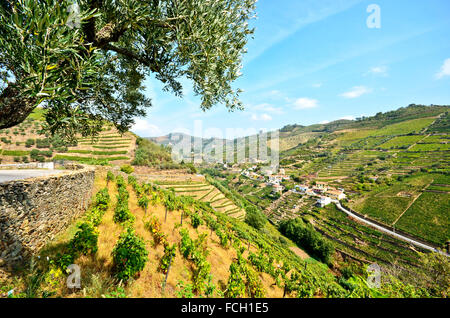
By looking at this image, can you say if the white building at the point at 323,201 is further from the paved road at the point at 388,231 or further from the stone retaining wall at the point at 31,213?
the stone retaining wall at the point at 31,213

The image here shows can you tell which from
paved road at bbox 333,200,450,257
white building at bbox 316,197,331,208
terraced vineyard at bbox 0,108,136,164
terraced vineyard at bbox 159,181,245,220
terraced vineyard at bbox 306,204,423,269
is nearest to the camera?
terraced vineyard at bbox 0,108,136,164

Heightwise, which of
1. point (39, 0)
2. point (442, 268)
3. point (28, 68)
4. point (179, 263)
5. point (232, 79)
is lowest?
point (442, 268)

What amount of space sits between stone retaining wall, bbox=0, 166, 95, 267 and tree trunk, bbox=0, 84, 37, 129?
348cm

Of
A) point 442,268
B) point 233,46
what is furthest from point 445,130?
point 233,46

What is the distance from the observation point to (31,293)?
14.4ft

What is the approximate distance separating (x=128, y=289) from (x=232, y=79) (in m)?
8.31

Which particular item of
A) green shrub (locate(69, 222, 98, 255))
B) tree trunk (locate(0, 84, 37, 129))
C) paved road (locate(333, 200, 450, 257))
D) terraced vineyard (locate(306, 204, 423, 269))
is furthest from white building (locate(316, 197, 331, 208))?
tree trunk (locate(0, 84, 37, 129))

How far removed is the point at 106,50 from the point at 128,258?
7597 mm

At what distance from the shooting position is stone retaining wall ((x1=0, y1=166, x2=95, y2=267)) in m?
5.23

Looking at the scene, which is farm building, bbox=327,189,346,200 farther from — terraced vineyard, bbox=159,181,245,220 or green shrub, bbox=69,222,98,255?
green shrub, bbox=69,222,98,255

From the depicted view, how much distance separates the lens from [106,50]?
5.55m

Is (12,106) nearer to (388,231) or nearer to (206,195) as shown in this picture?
(206,195)

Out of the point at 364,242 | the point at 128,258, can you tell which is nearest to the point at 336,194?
the point at 364,242

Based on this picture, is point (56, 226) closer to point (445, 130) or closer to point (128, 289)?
point (128, 289)
